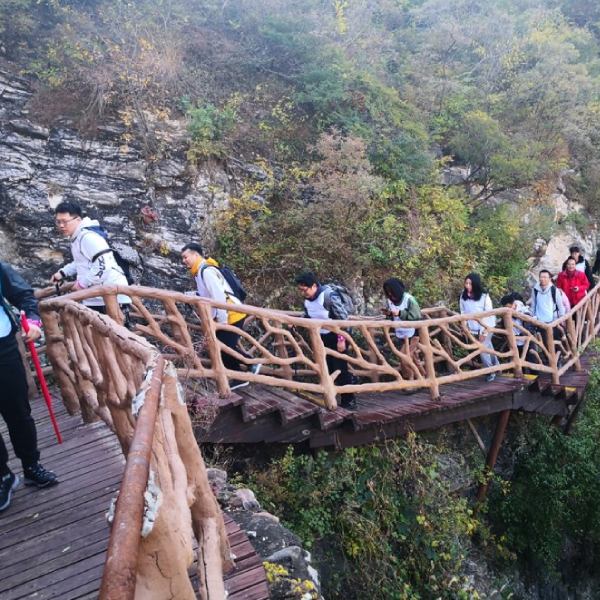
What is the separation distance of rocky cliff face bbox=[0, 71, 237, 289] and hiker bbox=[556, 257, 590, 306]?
21.2 ft

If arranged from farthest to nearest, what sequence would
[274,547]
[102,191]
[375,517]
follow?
[102,191] → [375,517] → [274,547]

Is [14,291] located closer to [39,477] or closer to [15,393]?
[15,393]

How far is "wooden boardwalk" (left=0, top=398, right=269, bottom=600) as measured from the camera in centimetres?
233

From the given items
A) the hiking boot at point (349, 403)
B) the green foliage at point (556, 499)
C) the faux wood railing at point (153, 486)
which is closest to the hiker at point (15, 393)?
the faux wood railing at point (153, 486)

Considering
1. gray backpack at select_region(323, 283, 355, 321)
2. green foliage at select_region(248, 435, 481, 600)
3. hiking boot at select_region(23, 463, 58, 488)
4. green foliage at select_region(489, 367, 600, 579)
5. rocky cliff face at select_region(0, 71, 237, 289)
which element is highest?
rocky cliff face at select_region(0, 71, 237, 289)

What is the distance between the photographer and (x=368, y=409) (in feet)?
19.4

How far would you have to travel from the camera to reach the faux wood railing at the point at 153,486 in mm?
1163

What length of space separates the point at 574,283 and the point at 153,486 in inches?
352

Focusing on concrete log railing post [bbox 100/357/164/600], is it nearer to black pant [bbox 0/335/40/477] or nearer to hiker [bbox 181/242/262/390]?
black pant [bbox 0/335/40/477]

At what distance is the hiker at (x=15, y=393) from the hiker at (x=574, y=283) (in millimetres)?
8446

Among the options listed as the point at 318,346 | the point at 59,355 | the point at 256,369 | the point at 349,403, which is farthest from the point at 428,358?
the point at 59,355

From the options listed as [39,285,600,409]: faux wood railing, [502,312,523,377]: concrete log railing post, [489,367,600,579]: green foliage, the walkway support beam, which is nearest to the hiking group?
[39,285,600,409]: faux wood railing

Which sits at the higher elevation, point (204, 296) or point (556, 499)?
point (204, 296)

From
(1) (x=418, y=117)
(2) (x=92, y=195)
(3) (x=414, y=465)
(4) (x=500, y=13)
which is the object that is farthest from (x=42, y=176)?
(4) (x=500, y=13)
